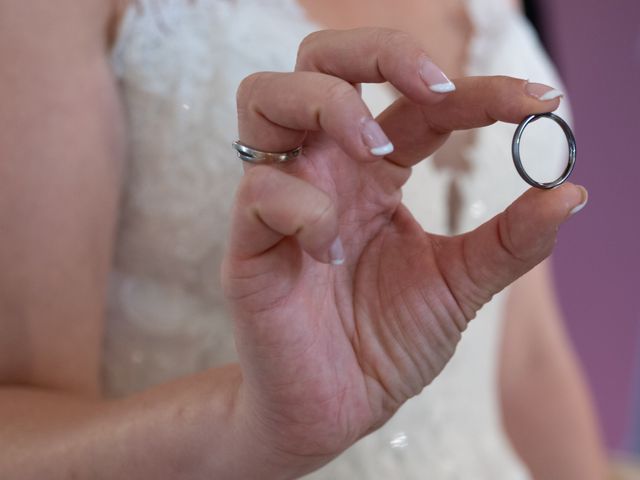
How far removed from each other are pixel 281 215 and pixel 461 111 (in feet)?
0.54

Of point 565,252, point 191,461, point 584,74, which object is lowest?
point 191,461

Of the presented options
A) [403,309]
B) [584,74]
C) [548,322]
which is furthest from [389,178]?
[584,74]

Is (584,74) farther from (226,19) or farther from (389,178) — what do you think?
(389,178)

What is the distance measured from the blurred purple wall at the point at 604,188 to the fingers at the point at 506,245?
133 centimetres

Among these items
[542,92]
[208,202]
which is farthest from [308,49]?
[208,202]

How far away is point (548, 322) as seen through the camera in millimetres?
1088

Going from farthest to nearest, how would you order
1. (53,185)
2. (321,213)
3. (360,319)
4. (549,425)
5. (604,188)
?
(604,188) < (549,425) < (53,185) < (360,319) < (321,213)

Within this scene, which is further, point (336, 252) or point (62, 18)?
point (62, 18)

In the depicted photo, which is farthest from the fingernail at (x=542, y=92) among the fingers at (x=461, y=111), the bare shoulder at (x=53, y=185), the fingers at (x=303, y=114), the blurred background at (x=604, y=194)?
the blurred background at (x=604, y=194)

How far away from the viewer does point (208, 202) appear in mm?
738

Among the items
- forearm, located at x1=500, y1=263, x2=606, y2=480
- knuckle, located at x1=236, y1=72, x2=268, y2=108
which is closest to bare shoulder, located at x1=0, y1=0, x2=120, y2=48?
knuckle, located at x1=236, y1=72, x2=268, y2=108

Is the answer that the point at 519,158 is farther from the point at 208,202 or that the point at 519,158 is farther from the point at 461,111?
the point at 208,202

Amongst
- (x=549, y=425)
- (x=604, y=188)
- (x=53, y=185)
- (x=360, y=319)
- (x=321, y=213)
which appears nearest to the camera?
(x=321, y=213)

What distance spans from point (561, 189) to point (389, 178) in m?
0.12
